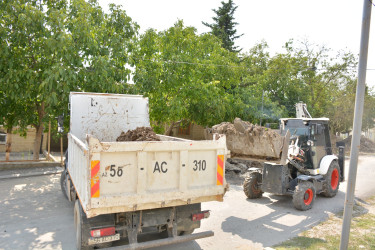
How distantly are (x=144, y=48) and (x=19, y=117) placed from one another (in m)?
6.09

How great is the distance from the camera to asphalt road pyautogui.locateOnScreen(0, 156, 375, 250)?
5.41 metres

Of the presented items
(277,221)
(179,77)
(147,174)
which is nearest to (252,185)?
(277,221)

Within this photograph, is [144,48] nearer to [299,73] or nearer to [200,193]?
[200,193]

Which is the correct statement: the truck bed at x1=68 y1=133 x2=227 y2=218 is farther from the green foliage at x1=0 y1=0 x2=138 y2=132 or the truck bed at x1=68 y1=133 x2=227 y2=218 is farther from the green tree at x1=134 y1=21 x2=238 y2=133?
the green tree at x1=134 y1=21 x2=238 y2=133

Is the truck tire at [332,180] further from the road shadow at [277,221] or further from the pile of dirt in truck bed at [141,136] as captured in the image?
the pile of dirt in truck bed at [141,136]

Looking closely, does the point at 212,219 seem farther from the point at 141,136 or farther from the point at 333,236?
the point at 141,136

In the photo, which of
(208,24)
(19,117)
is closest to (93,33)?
(19,117)

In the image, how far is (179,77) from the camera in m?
13.6

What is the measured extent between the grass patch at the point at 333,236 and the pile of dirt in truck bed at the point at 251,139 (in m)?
1.82

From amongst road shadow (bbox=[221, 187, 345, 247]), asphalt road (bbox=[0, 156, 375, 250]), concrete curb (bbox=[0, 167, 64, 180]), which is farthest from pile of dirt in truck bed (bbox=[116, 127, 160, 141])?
concrete curb (bbox=[0, 167, 64, 180])

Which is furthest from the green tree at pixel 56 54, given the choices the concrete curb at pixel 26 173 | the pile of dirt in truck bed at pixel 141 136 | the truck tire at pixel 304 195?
the truck tire at pixel 304 195

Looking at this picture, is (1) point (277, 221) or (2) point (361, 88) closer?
(2) point (361, 88)

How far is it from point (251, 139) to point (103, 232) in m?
4.19

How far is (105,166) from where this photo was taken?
3982 mm
